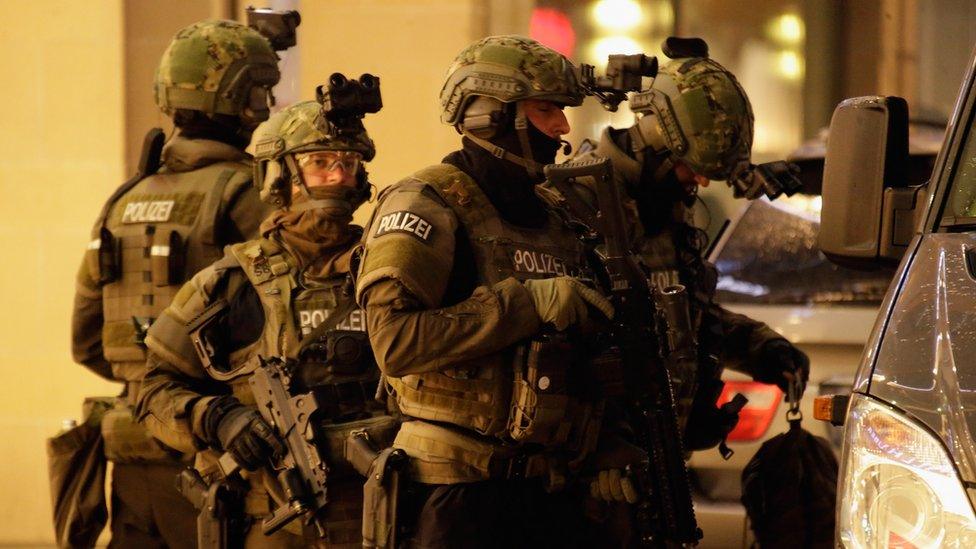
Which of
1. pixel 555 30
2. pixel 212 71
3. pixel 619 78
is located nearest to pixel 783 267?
pixel 619 78

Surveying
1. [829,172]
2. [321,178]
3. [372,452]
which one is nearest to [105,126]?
[321,178]

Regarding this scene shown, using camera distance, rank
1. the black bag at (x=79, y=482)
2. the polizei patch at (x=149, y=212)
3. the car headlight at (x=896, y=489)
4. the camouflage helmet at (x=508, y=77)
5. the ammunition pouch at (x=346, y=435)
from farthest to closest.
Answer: the black bag at (x=79, y=482), the polizei patch at (x=149, y=212), the ammunition pouch at (x=346, y=435), the camouflage helmet at (x=508, y=77), the car headlight at (x=896, y=489)

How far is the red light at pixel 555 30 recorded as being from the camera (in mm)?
8773

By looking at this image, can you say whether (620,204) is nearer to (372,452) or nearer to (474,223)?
(474,223)

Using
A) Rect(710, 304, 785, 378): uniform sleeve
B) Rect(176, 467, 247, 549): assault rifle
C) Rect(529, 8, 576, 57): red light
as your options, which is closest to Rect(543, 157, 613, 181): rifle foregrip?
Rect(176, 467, 247, 549): assault rifle

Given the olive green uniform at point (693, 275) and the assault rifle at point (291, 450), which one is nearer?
the assault rifle at point (291, 450)

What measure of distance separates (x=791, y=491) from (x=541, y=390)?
1687 millimetres

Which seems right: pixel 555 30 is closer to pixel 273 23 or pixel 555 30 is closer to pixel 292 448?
pixel 273 23

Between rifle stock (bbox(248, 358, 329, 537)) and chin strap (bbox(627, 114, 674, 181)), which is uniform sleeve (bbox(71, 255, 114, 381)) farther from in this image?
chin strap (bbox(627, 114, 674, 181))

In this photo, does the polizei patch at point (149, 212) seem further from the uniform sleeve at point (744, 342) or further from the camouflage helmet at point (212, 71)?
the uniform sleeve at point (744, 342)

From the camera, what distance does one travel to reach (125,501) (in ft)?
17.7

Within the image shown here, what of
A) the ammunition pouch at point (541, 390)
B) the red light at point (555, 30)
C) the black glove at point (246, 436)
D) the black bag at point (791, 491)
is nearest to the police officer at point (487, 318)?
the ammunition pouch at point (541, 390)

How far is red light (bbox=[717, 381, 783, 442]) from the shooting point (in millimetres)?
5676

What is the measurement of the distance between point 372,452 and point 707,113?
1.67 m
